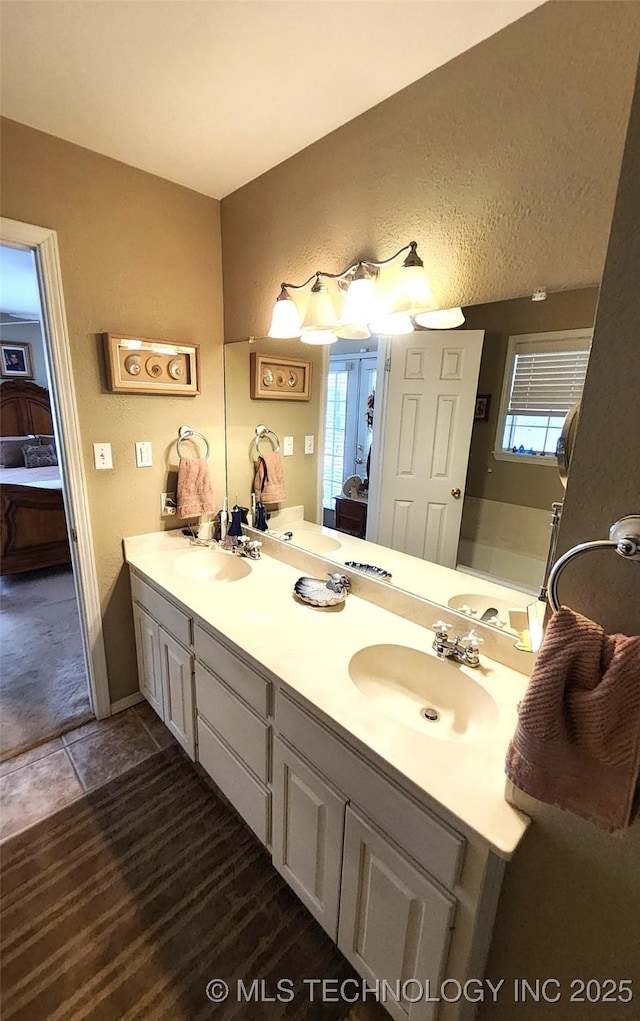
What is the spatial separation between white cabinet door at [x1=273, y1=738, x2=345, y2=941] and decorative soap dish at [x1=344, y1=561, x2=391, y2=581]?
24.5 inches

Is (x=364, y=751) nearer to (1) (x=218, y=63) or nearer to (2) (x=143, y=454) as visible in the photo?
(2) (x=143, y=454)

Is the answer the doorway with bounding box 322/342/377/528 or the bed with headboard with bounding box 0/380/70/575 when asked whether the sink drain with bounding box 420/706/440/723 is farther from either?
the bed with headboard with bounding box 0/380/70/575

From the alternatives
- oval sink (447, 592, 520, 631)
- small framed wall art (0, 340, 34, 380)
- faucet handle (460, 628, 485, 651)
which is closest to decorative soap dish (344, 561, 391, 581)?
oval sink (447, 592, 520, 631)

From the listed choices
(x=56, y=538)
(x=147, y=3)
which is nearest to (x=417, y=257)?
(x=147, y=3)

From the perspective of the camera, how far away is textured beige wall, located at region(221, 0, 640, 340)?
34.8 inches

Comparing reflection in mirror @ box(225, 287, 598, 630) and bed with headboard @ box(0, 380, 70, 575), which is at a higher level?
reflection in mirror @ box(225, 287, 598, 630)

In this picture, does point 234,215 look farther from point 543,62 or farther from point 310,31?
point 543,62

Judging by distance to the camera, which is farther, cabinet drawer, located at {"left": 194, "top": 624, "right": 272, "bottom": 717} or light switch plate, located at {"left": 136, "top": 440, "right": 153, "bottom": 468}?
light switch plate, located at {"left": 136, "top": 440, "right": 153, "bottom": 468}

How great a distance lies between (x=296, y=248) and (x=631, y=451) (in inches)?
56.3

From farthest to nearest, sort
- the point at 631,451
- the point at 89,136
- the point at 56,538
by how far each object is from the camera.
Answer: the point at 56,538 → the point at 89,136 → the point at 631,451

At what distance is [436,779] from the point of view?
80 centimetres

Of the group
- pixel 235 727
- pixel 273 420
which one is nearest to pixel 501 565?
pixel 235 727

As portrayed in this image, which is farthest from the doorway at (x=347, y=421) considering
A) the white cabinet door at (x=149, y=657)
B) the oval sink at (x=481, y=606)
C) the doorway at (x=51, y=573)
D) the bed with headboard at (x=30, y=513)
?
the bed with headboard at (x=30, y=513)

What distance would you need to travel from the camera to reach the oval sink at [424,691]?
106 cm
